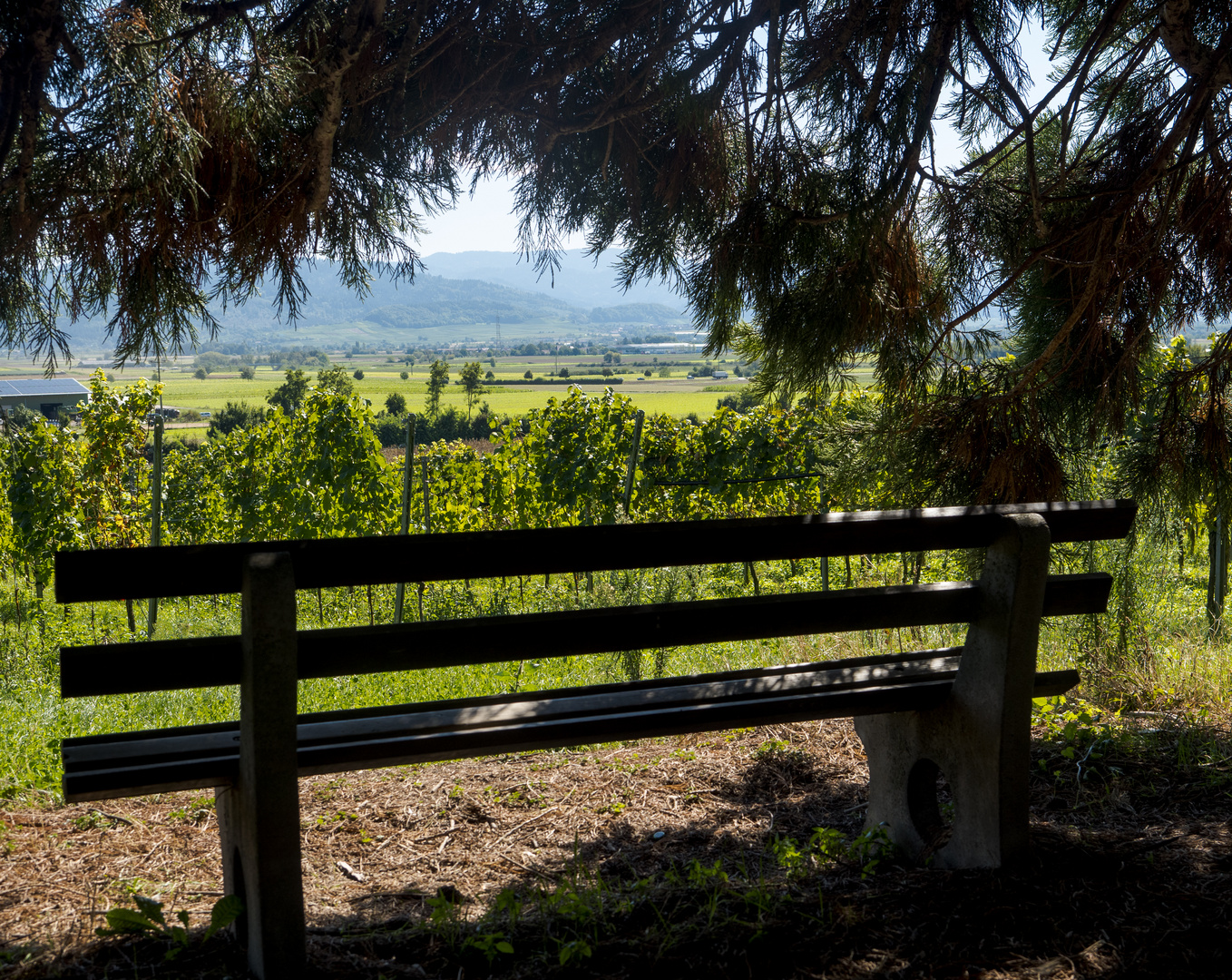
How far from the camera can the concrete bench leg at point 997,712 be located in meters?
2.07

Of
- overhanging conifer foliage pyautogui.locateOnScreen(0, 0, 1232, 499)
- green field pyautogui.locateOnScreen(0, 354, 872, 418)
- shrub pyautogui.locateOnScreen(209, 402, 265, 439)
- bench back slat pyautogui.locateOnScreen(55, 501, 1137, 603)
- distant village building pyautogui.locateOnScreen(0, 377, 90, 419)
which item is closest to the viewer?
bench back slat pyautogui.locateOnScreen(55, 501, 1137, 603)

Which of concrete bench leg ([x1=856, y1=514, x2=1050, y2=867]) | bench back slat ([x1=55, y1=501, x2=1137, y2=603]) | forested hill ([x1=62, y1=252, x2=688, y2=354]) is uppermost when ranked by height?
forested hill ([x1=62, y1=252, x2=688, y2=354])

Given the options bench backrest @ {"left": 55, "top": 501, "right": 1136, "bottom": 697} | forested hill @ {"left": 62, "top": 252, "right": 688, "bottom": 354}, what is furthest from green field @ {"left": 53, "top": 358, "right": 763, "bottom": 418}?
forested hill @ {"left": 62, "top": 252, "right": 688, "bottom": 354}

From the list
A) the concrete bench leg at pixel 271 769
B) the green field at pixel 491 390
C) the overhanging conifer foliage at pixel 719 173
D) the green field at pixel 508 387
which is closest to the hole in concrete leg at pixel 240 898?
the concrete bench leg at pixel 271 769

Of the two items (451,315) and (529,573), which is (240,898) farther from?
(451,315)

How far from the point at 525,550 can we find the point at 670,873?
98 centimetres

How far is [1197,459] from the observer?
3502 mm

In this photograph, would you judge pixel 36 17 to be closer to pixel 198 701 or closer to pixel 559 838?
pixel 559 838

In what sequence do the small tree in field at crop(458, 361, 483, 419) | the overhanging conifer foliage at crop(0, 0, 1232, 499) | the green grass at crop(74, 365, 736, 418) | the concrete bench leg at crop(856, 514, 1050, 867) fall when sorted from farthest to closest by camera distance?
the green grass at crop(74, 365, 736, 418) → the small tree in field at crop(458, 361, 483, 419) → the overhanging conifer foliage at crop(0, 0, 1232, 499) → the concrete bench leg at crop(856, 514, 1050, 867)

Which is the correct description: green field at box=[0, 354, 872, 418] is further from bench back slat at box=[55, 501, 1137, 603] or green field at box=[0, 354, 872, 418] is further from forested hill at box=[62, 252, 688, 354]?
forested hill at box=[62, 252, 688, 354]

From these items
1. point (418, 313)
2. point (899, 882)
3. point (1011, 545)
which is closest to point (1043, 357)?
point (1011, 545)

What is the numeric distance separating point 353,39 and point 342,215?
683mm

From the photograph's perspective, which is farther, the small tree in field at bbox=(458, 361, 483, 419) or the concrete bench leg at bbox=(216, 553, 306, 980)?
the small tree in field at bbox=(458, 361, 483, 419)

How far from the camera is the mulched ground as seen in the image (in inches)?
68.6
